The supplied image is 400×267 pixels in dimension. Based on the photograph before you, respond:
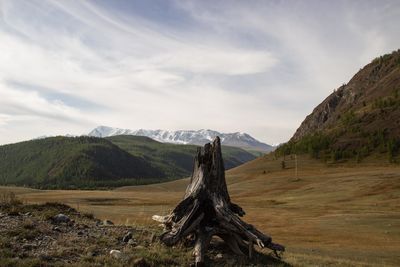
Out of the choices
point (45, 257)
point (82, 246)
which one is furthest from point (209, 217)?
point (45, 257)

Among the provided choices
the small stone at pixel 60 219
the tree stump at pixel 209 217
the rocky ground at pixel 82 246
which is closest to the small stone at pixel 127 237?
the rocky ground at pixel 82 246

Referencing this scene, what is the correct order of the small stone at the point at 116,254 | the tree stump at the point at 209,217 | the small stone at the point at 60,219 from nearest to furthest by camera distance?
the small stone at the point at 116,254, the tree stump at the point at 209,217, the small stone at the point at 60,219

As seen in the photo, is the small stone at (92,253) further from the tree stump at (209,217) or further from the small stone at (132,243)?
the tree stump at (209,217)

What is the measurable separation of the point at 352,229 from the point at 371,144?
13692 cm

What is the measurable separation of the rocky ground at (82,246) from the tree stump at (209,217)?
46 cm

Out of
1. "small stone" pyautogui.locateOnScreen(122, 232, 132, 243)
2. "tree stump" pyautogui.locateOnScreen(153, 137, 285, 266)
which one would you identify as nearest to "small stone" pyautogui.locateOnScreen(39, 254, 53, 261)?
"small stone" pyautogui.locateOnScreen(122, 232, 132, 243)

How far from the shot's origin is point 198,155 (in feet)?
58.3

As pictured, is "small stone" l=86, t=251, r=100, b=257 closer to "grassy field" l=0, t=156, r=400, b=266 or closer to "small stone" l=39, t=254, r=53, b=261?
"small stone" l=39, t=254, r=53, b=261

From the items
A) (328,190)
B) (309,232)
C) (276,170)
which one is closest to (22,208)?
(309,232)

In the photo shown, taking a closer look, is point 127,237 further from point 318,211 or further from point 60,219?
point 318,211

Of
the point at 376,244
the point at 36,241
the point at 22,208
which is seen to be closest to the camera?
the point at 36,241

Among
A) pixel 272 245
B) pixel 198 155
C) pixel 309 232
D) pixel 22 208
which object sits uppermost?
pixel 198 155

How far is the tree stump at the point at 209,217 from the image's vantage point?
15.5m

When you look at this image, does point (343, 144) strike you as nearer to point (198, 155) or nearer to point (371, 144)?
point (371, 144)
